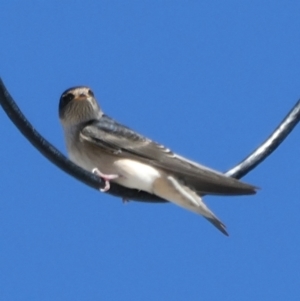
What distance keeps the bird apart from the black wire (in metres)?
0.07

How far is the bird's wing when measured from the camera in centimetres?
287

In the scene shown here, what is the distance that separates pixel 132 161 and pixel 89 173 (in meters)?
0.94

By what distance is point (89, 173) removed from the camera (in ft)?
8.54

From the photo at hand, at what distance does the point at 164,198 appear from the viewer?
3139 millimetres

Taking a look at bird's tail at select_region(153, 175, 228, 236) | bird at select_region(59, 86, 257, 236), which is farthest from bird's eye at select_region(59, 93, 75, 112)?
bird's tail at select_region(153, 175, 228, 236)

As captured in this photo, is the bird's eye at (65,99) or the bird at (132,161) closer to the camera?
the bird at (132,161)

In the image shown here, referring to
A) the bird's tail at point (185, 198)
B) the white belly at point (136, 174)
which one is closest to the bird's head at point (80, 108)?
the white belly at point (136, 174)

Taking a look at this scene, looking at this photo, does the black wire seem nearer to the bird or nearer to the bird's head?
the bird

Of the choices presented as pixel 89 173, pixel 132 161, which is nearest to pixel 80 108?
pixel 132 161

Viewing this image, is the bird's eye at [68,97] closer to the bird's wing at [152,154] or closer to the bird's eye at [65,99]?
the bird's eye at [65,99]

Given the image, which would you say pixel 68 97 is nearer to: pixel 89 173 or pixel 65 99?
pixel 65 99

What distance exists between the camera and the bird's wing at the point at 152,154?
2872 millimetres

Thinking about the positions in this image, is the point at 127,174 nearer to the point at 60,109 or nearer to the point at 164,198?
the point at 164,198

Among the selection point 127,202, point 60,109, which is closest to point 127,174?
point 127,202
